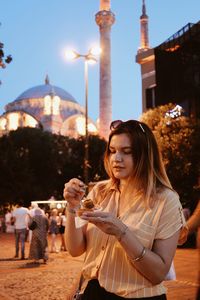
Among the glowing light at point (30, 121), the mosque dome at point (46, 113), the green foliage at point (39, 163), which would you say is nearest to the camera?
the green foliage at point (39, 163)

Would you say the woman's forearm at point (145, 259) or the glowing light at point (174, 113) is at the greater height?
the glowing light at point (174, 113)

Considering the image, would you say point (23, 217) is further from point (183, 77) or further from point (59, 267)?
point (183, 77)

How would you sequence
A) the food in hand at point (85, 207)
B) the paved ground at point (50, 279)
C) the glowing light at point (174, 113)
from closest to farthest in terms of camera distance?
the food in hand at point (85, 207), the paved ground at point (50, 279), the glowing light at point (174, 113)

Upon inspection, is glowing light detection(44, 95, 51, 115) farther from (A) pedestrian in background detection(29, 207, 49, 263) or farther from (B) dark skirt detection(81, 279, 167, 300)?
(B) dark skirt detection(81, 279, 167, 300)

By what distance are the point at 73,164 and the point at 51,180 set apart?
3646 mm

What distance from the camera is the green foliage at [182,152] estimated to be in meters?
19.0

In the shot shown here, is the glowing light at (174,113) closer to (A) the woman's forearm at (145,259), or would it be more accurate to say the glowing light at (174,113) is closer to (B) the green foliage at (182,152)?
(B) the green foliage at (182,152)

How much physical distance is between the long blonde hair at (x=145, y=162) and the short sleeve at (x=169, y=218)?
7 centimetres

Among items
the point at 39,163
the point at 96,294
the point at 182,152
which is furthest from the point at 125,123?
the point at 39,163

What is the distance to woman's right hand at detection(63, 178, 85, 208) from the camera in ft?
7.52

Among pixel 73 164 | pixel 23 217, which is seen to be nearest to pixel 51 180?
pixel 73 164

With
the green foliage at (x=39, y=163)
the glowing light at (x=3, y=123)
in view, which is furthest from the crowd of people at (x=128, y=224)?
the glowing light at (x=3, y=123)

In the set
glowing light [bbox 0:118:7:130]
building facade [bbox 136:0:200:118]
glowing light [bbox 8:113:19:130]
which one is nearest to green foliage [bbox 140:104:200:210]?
building facade [bbox 136:0:200:118]

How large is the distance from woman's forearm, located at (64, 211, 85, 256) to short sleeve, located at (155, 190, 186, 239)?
0.45 meters
